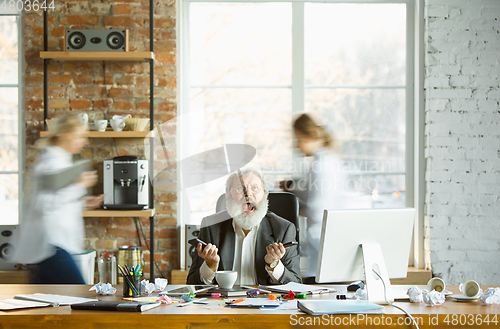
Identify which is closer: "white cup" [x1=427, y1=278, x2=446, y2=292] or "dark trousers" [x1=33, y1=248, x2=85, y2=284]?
"white cup" [x1=427, y1=278, x2=446, y2=292]

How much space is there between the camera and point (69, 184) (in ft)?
7.81

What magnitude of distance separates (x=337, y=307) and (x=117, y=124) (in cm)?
206

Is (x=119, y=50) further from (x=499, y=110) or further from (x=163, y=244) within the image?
(x=499, y=110)

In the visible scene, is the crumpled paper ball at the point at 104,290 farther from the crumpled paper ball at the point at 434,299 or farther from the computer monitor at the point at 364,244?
the crumpled paper ball at the point at 434,299

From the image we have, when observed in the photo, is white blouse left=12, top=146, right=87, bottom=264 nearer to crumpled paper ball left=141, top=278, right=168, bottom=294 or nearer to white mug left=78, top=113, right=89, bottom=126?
white mug left=78, top=113, right=89, bottom=126

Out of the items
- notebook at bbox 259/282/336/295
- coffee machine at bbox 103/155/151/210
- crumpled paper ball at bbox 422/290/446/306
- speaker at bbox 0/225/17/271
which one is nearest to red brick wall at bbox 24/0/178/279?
coffee machine at bbox 103/155/151/210

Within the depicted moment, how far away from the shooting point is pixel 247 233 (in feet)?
6.76

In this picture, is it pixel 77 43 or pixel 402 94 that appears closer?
pixel 77 43

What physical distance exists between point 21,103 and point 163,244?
1422 millimetres

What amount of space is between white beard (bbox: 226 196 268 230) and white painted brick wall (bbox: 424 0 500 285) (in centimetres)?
160

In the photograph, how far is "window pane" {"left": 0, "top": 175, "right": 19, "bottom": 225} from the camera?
323 cm

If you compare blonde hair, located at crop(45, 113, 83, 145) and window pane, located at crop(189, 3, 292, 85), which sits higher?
window pane, located at crop(189, 3, 292, 85)

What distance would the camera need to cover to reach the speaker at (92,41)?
2949mm

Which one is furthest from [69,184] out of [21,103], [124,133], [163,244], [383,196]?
[383,196]
